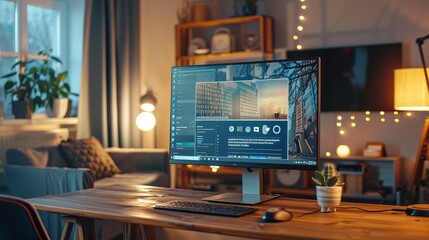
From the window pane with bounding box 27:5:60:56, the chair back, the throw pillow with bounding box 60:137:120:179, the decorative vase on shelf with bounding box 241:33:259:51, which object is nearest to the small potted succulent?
the chair back

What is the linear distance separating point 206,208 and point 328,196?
→ 0.38 metres

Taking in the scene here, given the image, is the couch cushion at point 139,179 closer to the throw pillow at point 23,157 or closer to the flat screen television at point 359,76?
the throw pillow at point 23,157

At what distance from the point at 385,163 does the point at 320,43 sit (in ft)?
3.97

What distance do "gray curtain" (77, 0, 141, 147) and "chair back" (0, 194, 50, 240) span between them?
377 centimetres

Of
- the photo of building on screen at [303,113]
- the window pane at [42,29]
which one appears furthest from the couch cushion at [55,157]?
the photo of building on screen at [303,113]

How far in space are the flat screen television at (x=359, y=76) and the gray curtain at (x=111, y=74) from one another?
1.69m

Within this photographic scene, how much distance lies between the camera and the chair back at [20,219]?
1.43 metres

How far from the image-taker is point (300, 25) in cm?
523

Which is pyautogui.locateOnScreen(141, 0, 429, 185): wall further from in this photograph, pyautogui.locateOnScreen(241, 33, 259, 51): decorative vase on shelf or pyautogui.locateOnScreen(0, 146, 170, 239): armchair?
pyautogui.locateOnScreen(0, 146, 170, 239): armchair

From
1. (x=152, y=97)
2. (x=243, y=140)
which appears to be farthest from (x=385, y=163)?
(x=243, y=140)

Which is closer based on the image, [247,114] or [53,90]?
[247,114]

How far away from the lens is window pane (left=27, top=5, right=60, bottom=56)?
512cm

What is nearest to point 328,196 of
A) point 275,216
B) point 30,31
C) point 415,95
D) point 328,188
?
point 328,188

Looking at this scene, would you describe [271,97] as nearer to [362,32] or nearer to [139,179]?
[139,179]
